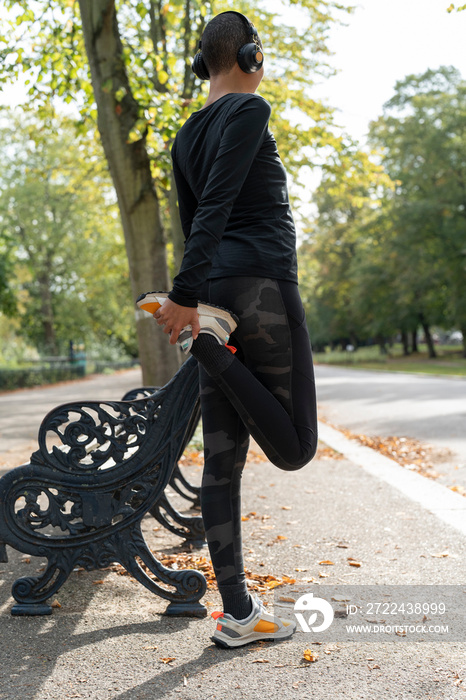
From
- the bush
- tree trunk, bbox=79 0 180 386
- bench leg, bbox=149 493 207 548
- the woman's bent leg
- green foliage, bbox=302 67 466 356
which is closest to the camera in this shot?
the woman's bent leg

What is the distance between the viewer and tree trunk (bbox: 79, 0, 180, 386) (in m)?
8.54

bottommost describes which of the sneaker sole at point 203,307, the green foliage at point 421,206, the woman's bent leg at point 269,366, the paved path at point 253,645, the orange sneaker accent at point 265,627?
the paved path at point 253,645

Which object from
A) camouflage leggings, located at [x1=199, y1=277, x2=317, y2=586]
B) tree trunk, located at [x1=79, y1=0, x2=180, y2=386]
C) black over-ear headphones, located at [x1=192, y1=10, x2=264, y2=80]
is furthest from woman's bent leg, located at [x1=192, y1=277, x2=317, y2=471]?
tree trunk, located at [x1=79, y1=0, x2=180, y2=386]

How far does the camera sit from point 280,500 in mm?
5547

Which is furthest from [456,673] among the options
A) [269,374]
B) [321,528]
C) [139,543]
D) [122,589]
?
[321,528]

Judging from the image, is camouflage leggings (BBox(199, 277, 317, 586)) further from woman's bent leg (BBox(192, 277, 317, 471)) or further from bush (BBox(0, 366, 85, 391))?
bush (BBox(0, 366, 85, 391))

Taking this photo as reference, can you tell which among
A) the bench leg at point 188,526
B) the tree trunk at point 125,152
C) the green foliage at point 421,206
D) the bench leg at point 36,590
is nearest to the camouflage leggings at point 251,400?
the bench leg at point 36,590

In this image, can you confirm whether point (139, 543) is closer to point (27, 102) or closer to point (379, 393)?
point (27, 102)

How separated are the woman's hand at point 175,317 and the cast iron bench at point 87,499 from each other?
693mm

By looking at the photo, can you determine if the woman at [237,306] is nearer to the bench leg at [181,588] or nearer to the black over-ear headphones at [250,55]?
the black over-ear headphones at [250,55]

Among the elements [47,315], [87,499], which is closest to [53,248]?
[47,315]

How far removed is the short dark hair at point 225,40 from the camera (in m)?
2.70

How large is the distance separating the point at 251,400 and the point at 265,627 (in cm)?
87

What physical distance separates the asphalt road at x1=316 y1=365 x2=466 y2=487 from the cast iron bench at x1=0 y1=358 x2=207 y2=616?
3789 millimetres
